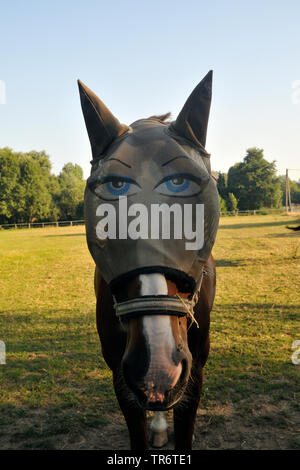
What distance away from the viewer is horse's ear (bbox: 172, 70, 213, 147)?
158 centimetres

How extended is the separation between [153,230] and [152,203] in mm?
126

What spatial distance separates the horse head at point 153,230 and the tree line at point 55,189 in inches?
1926

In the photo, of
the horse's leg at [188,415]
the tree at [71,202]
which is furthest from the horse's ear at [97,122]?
the tree at [71,202]

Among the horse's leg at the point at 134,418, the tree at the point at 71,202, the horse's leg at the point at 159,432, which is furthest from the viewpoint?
the tree at the point at 71,202

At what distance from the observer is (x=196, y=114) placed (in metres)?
1.62

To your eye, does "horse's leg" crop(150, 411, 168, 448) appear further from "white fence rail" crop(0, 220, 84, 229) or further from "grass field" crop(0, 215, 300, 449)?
"white fence rail" crop(0, 220, 84, 229)

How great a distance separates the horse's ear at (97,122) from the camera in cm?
160

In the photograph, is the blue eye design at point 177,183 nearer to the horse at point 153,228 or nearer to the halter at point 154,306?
the horse at point 153,228

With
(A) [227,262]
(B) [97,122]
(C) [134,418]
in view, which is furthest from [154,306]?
(A) [227,262]

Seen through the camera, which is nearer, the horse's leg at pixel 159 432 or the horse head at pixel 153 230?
the horse head at pixel 153 230

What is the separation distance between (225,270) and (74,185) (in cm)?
5859

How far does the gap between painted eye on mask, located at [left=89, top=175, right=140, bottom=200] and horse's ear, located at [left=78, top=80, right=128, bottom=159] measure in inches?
9.2

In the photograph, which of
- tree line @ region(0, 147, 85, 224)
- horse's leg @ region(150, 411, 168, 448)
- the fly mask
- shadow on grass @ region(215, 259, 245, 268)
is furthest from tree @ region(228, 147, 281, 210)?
the fly mask
